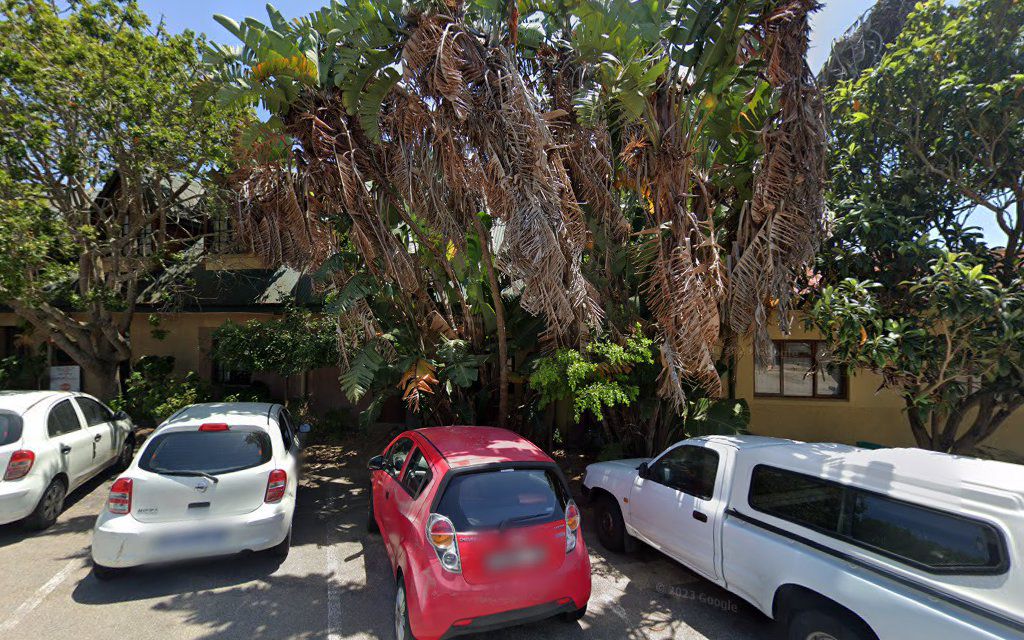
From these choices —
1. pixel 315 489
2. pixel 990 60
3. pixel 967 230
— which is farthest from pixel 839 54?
pixel 315 489

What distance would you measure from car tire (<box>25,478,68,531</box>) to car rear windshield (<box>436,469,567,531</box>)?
209 inches

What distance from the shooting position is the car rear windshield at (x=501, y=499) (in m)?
3.73

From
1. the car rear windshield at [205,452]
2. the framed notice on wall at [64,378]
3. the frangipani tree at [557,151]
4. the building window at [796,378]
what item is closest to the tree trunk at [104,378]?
the framed notice on wall at [64,378]

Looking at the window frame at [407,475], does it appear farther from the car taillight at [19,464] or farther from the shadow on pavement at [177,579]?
the car taillight at [19,464]

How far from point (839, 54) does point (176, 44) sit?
13.6m

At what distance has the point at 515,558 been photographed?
3.66 metres

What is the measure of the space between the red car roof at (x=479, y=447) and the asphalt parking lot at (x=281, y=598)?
1445 millimetres

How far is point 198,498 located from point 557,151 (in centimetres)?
558

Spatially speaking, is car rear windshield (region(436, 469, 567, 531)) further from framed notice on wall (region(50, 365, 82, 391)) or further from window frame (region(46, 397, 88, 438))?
framed notice on wall (region(50, 365, 82, 391))

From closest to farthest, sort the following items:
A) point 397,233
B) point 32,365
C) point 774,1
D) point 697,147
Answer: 1. point 774,1
2. point 697,147
3. point 397,233
4. point 32,365

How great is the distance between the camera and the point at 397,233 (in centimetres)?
859

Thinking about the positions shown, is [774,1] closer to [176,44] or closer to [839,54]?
[839,54]

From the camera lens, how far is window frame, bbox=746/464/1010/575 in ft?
8.64

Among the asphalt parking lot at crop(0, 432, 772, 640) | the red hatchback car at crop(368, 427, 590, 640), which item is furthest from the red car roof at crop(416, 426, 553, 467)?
the asphalt parking lot at crop(0, 432, 772, 640)
